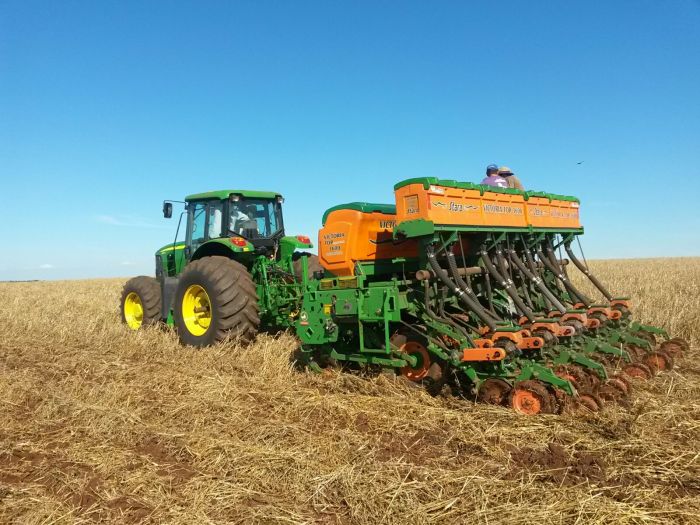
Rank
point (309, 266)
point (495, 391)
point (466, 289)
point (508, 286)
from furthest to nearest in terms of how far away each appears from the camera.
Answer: point (309, 266)
point (508, 286)
point (466, 289)
point (495, 391)

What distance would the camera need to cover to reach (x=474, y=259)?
628cm

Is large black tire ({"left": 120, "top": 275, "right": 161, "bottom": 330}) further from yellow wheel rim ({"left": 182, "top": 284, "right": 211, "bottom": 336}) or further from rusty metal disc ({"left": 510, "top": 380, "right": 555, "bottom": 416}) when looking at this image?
rusty metal disc ({"left": 510, "top": 380, "right": 555, "bottom": 416})

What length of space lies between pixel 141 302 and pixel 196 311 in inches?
87.9

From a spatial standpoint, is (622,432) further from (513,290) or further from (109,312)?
(109,312)

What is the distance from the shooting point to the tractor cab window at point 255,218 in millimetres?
8094

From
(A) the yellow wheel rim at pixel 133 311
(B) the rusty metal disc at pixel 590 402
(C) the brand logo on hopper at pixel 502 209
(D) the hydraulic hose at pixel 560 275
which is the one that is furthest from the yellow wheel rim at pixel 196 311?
(B) the rusty metal disc at pixel 590 402

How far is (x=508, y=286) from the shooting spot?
5527 millimetres

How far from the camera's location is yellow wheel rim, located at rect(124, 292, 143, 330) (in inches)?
386

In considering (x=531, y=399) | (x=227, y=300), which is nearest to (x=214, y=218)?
(x=227, y=300)

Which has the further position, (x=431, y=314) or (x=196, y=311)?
(x=196, y=311)

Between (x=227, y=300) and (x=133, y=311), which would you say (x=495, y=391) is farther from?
(x=133, y=311)

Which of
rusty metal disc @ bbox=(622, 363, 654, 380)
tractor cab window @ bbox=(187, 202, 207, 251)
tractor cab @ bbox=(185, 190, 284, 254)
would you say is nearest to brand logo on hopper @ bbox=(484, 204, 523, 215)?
rusty metal disc @ bbox=(622, 363, 654, 380)

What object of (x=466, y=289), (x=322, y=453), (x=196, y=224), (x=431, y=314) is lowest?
(x=322, y=453)

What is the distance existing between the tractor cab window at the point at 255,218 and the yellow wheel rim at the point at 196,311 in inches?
44.0
